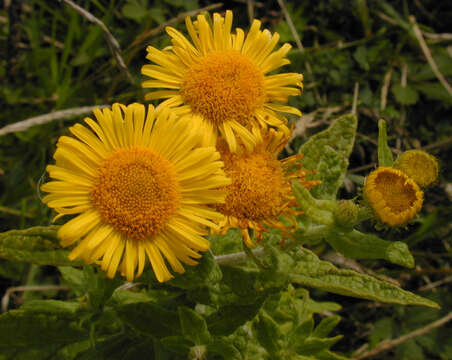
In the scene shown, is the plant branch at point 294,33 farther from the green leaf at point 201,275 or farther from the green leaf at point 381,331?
the green leaf at point 201,275

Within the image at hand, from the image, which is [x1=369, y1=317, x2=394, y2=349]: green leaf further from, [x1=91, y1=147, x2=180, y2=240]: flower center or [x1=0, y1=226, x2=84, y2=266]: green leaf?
[x1=0, y1=226, x2=84, y2=266]: green leaf

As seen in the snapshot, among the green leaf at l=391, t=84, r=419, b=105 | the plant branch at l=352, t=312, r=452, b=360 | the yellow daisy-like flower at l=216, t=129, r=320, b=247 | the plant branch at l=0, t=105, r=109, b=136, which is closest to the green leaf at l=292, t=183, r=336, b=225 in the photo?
the yellow daisy-like flower at l=216, t=129, r=320, b=247

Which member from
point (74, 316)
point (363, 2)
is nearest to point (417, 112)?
point (363, 2)

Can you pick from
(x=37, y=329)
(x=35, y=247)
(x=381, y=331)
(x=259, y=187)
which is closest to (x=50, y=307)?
(x=37, y=329)

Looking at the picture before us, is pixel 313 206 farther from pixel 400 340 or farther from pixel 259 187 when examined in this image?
pixel 400 340

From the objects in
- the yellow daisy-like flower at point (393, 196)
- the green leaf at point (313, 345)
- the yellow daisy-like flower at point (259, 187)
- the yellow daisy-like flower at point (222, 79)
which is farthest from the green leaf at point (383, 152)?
the green leaf at point (313, 345)

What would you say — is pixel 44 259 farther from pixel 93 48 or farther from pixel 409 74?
pixel 409 74
